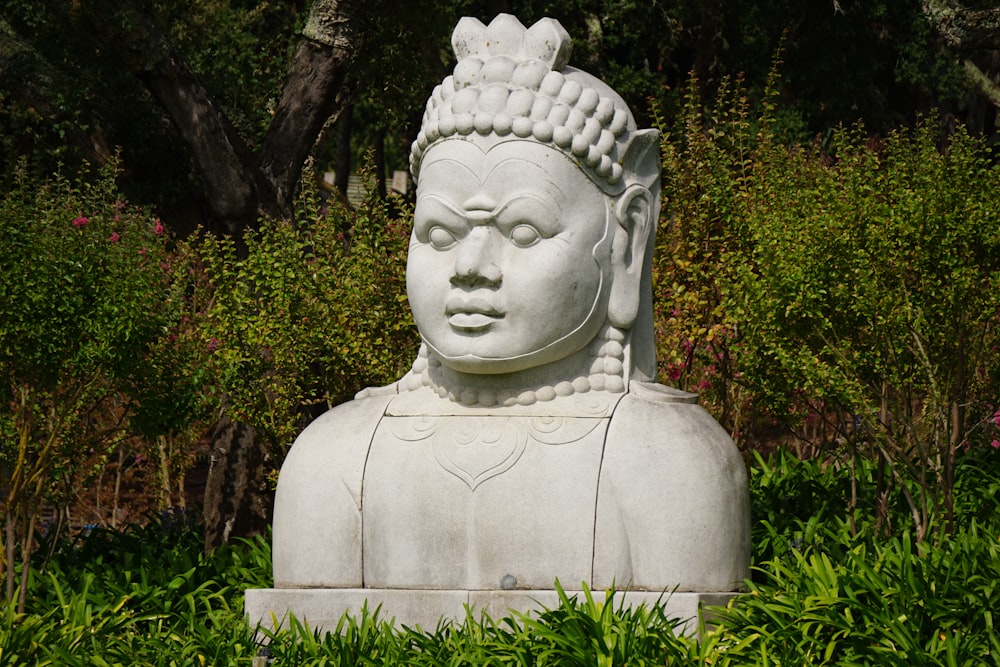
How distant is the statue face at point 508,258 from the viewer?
19.3ft

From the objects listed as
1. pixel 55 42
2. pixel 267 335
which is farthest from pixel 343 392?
pixel 55 42

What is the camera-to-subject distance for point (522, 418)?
6.00 m

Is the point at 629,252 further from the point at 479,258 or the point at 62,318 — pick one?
the point at 62,318

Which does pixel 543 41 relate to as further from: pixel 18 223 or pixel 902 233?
pixel 18 223

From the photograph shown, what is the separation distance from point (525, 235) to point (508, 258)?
0.39 feet

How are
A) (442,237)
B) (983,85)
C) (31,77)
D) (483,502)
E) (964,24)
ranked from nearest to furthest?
(483,502)
(442,237)
(31,77)
(964,24)
(983,85)

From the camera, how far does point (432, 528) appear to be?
5918mm

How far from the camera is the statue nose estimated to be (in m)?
5.87

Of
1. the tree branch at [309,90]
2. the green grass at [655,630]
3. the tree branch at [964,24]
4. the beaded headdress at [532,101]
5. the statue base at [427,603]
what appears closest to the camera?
the green grass at [655,630]

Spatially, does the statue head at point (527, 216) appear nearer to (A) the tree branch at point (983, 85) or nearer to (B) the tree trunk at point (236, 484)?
(B) the tree trunk at point (236, 484)

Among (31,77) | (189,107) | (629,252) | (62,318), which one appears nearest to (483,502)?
(629,252)

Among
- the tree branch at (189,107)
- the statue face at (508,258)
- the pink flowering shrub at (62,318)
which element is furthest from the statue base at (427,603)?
the tree branch at (189,107)

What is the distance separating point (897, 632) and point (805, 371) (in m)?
2.72

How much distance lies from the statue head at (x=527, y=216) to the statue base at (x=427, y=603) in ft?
3.05
